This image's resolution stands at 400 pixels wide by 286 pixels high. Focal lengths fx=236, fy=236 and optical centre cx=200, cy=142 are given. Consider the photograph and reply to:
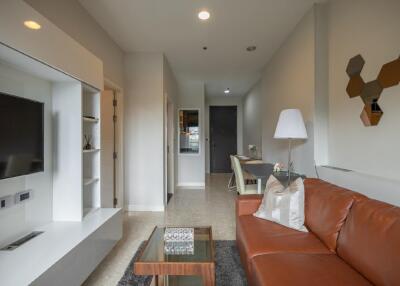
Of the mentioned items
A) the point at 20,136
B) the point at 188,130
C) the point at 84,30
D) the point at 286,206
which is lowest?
the point at 286,206

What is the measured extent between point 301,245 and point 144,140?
295 cm

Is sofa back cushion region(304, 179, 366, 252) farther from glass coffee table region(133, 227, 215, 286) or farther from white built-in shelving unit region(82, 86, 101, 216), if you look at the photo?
white built-in shelving unit region(82, 86, 101, 216)

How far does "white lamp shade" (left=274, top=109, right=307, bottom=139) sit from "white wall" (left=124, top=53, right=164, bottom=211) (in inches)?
80.7

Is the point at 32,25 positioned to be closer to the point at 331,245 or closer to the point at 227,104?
the point at 331,245

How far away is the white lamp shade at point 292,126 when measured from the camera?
2580mm

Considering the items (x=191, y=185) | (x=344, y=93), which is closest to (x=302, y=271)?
(x=344, y=93)

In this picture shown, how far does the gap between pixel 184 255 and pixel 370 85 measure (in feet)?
6.55

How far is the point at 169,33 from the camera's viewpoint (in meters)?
3.27

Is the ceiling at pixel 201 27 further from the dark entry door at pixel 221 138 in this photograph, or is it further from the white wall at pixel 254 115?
the dark entry door at pixel 221 138

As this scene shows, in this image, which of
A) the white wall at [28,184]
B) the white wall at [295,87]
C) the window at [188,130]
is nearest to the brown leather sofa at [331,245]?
the white wall at [295,87]

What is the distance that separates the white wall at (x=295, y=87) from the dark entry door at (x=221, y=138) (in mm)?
3714

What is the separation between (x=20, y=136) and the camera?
1665mm

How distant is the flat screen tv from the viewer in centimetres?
151

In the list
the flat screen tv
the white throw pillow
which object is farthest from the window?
the flat screen tv
